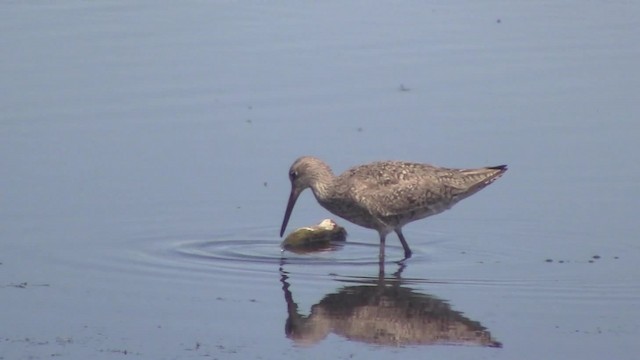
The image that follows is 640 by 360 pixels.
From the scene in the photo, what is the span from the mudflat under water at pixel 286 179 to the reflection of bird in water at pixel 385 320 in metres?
0.02

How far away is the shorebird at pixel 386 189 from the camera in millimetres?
12961

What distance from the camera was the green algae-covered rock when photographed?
507 inches

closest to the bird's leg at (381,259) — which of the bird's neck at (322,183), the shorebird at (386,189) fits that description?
the shorebird at (386,189)

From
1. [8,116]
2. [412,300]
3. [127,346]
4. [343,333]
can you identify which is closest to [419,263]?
[412,300]

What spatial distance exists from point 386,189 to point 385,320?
2325 mm

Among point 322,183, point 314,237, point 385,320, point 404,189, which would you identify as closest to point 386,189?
point 404,189

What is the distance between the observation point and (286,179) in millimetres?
14164

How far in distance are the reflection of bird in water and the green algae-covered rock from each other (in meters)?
1.16

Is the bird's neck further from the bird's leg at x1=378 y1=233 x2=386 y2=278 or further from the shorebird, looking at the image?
the bird's leg at x1=378 y1=233 x2=386 y2=278

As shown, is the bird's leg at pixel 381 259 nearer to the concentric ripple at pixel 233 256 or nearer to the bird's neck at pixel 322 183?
the concentric ripple at pixel 233 256

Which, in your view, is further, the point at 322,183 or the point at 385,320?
the point at 322,183

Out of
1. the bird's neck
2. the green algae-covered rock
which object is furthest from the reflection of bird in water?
the bird's neck

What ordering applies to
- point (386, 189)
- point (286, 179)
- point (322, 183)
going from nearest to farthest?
point (386, 189)
point (322, 183)
point (286, 179)

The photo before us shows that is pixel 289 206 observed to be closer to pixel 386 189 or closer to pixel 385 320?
pixel 386 189
